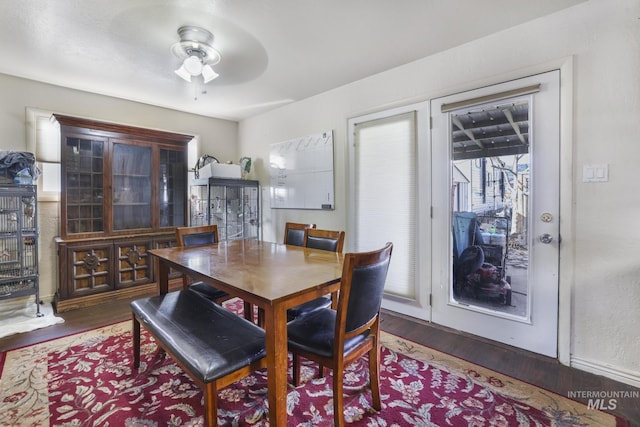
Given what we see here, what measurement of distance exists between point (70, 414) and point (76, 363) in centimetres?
63

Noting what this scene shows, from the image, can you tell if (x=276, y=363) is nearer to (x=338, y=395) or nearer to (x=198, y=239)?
(x=338, y=395)

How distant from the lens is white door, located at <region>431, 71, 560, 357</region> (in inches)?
84.7

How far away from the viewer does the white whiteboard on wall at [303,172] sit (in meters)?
3.62

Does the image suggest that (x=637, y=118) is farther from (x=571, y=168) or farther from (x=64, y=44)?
(x=64, y=44)

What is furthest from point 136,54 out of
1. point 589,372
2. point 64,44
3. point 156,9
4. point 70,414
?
point 589,372

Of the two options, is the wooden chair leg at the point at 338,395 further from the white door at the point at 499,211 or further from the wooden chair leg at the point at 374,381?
the white door at the point at 499,211

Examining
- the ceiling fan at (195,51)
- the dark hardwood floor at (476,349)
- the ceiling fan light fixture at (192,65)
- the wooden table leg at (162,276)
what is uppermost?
the ceiling fan at (195,51)

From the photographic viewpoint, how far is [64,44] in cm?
244

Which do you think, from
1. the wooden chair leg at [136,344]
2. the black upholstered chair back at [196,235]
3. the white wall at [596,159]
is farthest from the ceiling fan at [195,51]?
the white wall at [596,159]

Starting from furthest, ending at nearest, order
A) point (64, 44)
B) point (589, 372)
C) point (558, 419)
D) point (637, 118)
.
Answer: point (64, 44) < point (589, 372) < point (637, 118) < point (558, 419)

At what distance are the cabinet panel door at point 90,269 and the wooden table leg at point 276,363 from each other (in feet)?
9.93

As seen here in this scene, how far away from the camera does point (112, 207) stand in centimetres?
344

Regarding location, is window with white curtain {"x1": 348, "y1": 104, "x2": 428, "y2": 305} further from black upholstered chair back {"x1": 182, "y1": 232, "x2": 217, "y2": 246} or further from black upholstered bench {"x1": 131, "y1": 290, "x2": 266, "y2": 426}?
black upholstered bench {"x1": 131, "y1": 290, "x2": 266, "y2": 426}

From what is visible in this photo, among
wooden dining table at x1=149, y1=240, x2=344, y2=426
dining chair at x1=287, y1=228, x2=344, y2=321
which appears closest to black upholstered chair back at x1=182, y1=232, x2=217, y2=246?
wooden dining table at x1=149, y1=240, x2=344, y2=426
